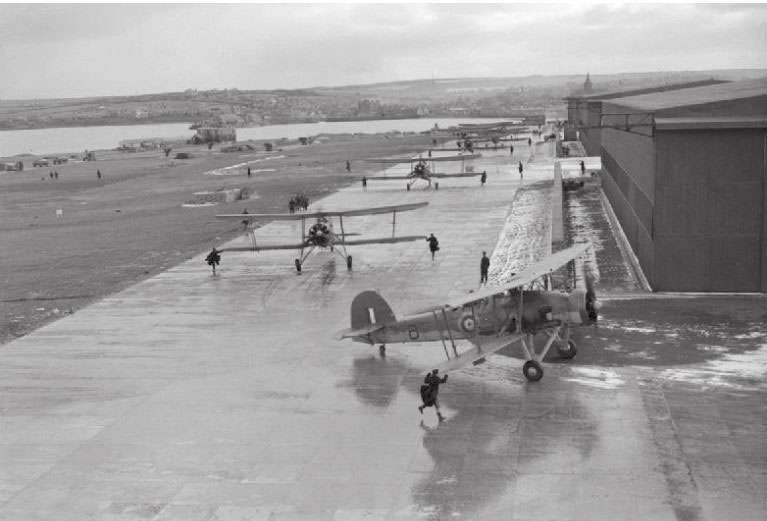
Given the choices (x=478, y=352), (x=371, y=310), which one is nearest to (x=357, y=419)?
(x=478, y=352)

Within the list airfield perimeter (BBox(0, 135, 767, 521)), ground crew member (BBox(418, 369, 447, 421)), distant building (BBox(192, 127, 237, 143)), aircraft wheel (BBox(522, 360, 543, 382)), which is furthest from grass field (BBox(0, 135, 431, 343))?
distant building (BBox(192, 127, 237, 143))

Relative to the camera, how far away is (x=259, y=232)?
52438 millimetres

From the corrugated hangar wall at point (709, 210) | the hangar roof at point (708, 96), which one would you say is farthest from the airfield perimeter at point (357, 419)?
the hangar roof at point (708, 96)

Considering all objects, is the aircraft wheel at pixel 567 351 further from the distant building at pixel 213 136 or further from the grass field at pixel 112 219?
the distant building at pixel 213 136

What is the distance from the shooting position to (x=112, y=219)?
6194cm

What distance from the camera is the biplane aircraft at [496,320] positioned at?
2245cm

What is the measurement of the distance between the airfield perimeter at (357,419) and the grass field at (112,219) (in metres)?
5.31

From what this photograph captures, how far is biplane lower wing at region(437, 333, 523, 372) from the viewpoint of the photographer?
2122cm

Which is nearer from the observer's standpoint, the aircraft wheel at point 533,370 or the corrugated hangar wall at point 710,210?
the aircraft wheel at point 533,370

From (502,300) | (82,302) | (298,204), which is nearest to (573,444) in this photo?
(502,300)

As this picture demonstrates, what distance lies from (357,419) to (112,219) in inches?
1785

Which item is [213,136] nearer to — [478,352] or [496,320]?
[496,320]

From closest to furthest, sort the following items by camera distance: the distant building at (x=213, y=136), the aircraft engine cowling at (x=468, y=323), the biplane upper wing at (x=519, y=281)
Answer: the biplane upper wing at (x=519, y=281) → the aircraft engine cowling at (x=468, y=323) → the distant building at (x=213, y=136)

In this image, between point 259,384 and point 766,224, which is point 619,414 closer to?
point 259,384
